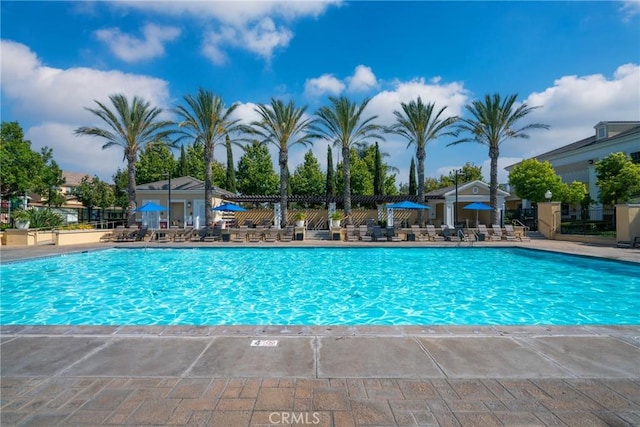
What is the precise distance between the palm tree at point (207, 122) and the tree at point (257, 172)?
598 inches

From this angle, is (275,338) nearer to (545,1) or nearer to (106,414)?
(106,414)

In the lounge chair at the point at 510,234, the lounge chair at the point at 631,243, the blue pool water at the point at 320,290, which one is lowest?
the blue pool water at the point at 320,290

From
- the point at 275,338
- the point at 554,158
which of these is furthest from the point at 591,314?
the point at 554,158

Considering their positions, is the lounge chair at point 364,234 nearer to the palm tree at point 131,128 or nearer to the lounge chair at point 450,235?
the lounge chair at point 450,235

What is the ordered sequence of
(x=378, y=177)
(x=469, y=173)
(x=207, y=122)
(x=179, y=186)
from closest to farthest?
(x=207, y=122) < (x=179, y=186) < (x=378, y=177) < (x=469, y=173)

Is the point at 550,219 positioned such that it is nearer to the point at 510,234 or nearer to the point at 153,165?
the point at 510,234

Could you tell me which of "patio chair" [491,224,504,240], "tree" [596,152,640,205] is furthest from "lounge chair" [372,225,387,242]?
"tree" [596,152,640,205]

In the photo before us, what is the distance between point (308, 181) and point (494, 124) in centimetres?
2245

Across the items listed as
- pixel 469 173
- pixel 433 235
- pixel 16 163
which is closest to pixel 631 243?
pixel 433 235

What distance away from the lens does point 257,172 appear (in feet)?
134

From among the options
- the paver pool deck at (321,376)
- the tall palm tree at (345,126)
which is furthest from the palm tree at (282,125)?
the paver pool deck at (321,376)

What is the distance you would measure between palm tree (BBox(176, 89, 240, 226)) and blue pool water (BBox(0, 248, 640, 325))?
36.6 feet

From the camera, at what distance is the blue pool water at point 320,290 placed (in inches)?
291

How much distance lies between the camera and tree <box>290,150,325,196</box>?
42562 millimetres
